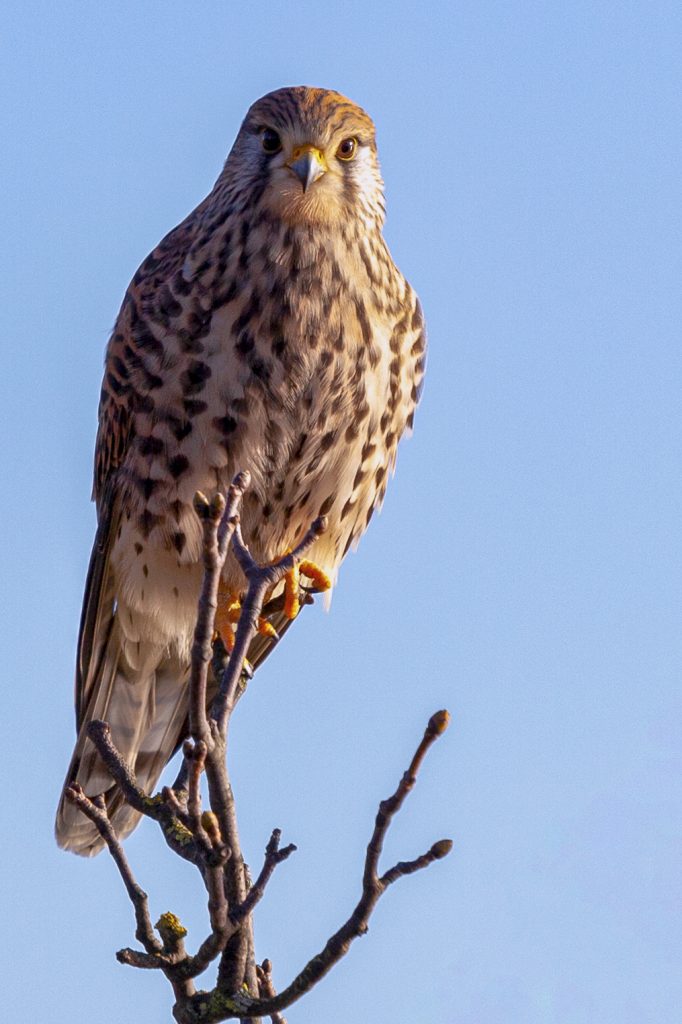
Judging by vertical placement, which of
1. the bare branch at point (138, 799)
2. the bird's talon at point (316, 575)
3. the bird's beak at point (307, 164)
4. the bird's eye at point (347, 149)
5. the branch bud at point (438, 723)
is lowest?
the branch bud at point (438, 723)

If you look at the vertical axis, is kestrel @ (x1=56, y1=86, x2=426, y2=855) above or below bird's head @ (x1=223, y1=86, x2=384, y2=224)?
below

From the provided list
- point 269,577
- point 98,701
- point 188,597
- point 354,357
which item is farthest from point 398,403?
point 269,577

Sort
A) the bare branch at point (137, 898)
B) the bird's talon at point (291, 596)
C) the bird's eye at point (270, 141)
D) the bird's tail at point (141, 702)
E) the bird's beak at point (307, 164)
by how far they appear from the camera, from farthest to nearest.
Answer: the bird's tail at point (141, 702), the bird's eye at point (270, 141), the bird's beak at point (307, 164), the bird's talon at point (291, 596), the bare branch at point (137, 898)

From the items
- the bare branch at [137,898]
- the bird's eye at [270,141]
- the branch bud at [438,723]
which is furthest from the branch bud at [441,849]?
the bird's eye at [270,141]

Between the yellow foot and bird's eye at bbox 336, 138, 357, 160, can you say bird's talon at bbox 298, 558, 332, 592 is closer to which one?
the yellow foot

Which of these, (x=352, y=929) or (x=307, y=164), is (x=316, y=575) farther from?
(x=352, y=929)

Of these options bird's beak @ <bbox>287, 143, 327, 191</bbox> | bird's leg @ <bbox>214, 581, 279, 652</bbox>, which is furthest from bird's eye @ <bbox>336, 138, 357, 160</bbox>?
bird's leg @ <bbox>214, 581, 279, 652</bbox>

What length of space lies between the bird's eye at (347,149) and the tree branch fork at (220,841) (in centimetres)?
196

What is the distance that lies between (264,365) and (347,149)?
73 centimetres

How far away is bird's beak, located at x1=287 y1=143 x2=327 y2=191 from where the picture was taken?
13.2ft

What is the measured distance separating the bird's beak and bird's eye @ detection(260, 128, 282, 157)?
10 cm

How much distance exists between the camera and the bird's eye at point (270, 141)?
166 inches

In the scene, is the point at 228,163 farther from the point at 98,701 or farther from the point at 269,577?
the point at 269,577

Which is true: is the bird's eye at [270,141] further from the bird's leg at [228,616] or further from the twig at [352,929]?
the twig at [352,929]
